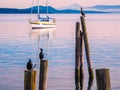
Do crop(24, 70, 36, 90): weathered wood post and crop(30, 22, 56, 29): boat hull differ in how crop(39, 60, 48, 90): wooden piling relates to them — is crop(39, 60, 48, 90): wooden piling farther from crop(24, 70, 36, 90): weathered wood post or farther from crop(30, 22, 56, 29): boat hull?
crop(30, 22, 56, 29): boat hull

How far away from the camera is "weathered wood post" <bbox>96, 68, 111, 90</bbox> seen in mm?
8688

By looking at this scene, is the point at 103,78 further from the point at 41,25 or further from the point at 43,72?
the point at 41,25

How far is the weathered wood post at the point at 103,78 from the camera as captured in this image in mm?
8688

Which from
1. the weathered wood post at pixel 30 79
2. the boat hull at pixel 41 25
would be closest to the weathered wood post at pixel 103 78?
the weathered wood post at pixel 30 79

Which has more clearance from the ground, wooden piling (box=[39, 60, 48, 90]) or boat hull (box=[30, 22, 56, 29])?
boat hull (box=[30, 22, 56, 29])

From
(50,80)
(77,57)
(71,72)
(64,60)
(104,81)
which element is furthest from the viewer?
(64,60)

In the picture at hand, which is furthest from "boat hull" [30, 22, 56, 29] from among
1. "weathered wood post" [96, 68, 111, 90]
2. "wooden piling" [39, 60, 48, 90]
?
"weathered wood post" [96, 68, 111, 90]

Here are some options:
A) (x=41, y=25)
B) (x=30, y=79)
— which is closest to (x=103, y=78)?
(x=30, y=79)

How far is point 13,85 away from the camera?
17797mm

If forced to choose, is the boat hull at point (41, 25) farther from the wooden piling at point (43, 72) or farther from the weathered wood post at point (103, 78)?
the weathered wood post at point (103, 78)

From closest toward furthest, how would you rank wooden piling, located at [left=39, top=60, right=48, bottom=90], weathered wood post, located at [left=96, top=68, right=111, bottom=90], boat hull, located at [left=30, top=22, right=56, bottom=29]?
weathered wood post, located at [left=96, top=68, right=111, bottom=90]
wooden piling, located at [left=39, top=60, right=48, bottom=90]
boat hull, located at [left=30, top=22, right=56, bottom=29]

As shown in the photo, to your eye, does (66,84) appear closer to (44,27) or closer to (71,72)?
(71,72)

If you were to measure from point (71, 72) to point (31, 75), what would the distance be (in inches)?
484

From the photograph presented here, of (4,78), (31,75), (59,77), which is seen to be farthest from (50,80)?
(31,75)
